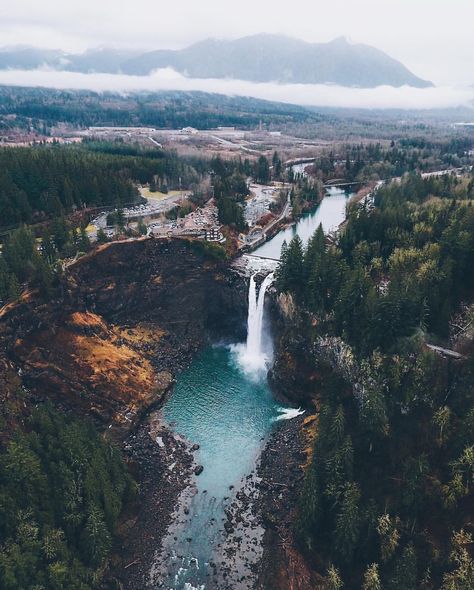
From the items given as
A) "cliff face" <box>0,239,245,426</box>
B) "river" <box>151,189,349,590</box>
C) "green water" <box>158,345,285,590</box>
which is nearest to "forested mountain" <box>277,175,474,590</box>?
"river" <box>151,189,349,590</box>

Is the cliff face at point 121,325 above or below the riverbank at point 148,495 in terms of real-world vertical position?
above

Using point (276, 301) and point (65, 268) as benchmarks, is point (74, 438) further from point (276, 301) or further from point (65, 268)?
point (276, 301)

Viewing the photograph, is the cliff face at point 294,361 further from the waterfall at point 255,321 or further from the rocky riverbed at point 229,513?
the waterfall at point 255,321

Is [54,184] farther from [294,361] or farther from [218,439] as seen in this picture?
[218,439]

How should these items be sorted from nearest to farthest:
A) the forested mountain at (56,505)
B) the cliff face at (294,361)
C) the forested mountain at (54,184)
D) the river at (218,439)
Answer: the forested mountain at (56,505), the river at (218,439), the cliff face at (294,361), the forested mountain at (54,184)

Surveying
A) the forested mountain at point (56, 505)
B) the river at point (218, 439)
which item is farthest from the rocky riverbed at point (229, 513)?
the forested mountain at point (56, 505)

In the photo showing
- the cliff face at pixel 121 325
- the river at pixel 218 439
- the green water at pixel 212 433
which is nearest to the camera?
the river at pixel 218 439

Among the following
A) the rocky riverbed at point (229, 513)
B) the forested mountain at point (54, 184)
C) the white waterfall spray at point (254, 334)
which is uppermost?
the forested mountain at point (54, 184)
